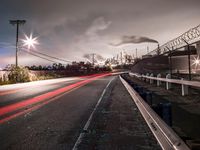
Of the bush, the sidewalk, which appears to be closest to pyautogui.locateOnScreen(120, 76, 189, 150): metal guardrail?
the sidewalk

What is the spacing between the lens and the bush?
128ft

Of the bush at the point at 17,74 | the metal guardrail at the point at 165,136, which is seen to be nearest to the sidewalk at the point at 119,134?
the metal guardrail at the point at 165,136

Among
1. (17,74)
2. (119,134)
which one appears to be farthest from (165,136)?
(17,74)

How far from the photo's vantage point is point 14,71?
39.7 meters

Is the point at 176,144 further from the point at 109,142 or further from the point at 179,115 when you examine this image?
the point at 179,115

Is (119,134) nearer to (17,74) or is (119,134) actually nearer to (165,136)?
(165,136)

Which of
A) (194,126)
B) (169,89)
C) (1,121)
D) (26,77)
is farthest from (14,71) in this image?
(194,126)

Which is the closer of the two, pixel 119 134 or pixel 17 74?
pixel 119 134

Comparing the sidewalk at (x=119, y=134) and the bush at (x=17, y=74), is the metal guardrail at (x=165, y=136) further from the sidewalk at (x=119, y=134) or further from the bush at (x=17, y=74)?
the bush at (x=17, y=74)

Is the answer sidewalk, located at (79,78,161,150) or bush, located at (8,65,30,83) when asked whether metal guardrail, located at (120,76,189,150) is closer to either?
sidewalk, located at (79,78,161,150)

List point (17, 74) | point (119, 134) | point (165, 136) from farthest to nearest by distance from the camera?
point (17, 74), point (119, 134), point (165, 136)

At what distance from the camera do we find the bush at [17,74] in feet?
128

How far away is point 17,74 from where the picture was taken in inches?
1554

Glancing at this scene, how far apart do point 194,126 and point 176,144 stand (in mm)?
2929
